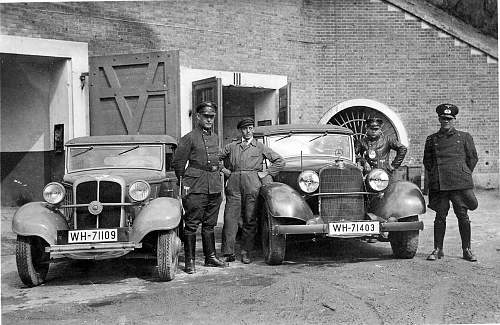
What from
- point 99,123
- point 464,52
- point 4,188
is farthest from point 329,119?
point 4,188

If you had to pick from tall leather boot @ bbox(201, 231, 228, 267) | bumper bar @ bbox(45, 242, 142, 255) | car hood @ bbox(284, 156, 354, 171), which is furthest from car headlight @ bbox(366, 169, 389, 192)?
bumper bar @ bbox(45, 242, 142, 255)

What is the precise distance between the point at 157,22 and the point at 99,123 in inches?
98.5

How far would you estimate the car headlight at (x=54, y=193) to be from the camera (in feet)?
17.6

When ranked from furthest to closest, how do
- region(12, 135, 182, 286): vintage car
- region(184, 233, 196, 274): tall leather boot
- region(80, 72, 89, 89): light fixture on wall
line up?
region(80, 72, 89, 89): light fixture on wall, region(184, 233, 196, 274): tall leather boot, region(12, 135, 182, 286): vintage car

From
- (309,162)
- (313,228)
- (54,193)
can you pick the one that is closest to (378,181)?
(309,162)

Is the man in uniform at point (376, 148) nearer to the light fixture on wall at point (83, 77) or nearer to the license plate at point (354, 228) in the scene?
the license plate at point (354, 228)

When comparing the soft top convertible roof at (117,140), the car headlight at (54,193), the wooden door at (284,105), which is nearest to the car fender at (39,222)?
the car headlight at (54,193)

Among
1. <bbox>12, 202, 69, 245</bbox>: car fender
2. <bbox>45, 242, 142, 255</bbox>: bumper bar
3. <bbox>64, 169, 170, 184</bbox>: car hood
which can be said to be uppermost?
<bbox>64, 169, 170, 184</bbox>: car hood

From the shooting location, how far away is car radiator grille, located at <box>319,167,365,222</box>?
613 centimetres

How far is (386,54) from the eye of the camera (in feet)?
42.2

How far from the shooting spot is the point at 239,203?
20.8 feet

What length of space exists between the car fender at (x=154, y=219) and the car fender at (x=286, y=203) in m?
1.09

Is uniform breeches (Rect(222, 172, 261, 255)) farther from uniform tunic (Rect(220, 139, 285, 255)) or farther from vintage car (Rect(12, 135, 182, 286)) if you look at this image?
vintage car (Rect(12, 135, 182, 286))

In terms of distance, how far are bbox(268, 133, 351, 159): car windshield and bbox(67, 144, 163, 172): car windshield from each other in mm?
1670
